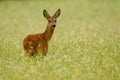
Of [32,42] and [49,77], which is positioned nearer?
[49,77]

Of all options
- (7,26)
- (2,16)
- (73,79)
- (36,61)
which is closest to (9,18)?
(2,16)

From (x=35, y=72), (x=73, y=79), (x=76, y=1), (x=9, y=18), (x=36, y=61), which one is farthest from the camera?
(x=76, y=1)

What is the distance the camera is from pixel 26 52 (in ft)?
43.1

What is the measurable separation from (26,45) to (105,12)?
2113 cm

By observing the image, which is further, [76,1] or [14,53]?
[76,1]

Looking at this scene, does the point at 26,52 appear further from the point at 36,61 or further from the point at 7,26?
the point at 7,26

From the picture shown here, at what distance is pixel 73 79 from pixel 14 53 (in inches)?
174

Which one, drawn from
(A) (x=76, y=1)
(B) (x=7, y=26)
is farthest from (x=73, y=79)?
(A) (x=76, y=1)

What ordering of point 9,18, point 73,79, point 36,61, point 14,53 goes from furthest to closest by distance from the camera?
point 9,18 < point 14,53 < point 36,61 < point 73,79

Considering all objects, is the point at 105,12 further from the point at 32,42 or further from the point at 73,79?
the point at 73,79

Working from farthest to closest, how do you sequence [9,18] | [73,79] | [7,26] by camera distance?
[9,18], [7,26], [73,79]

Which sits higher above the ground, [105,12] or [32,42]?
[32,42]

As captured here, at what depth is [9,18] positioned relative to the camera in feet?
105

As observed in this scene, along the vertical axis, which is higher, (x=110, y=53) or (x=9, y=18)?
(x=110, y=53)
